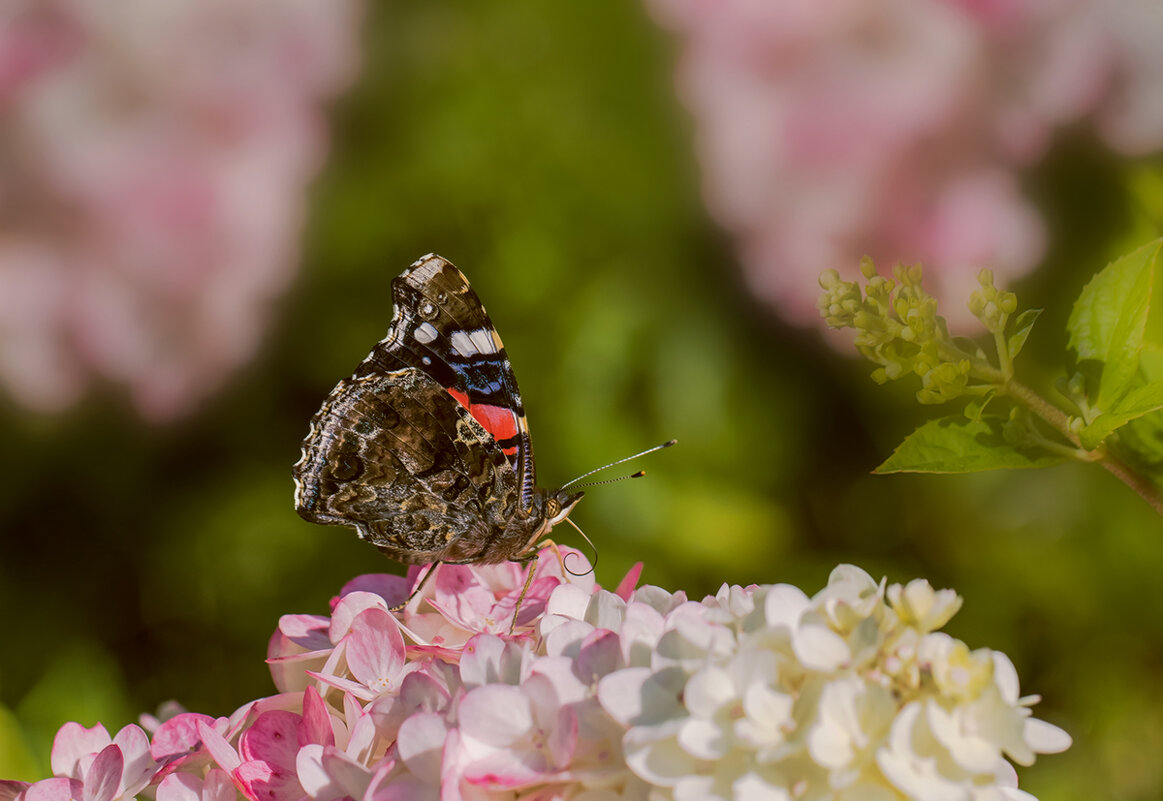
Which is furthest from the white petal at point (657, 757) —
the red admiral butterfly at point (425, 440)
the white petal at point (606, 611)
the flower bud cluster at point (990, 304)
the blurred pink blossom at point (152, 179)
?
the blurred pink blossom at point (152, 179)

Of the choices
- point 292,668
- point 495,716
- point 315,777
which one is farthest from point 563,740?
point 292,668

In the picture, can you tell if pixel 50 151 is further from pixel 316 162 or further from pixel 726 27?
pixel 726 27

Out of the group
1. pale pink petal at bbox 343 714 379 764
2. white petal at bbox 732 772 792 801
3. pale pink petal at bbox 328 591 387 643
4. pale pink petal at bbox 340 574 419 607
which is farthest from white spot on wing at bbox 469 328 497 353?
white petal at bbox 732 772 792 801

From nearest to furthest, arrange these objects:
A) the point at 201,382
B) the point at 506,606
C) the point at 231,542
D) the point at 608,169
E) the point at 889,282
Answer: the point at 889,282 → the point at 506,606 → the point at 201,382 → the point at 608,169 → the point at 231,542

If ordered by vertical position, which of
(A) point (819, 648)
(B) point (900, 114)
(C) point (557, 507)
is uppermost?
(B) point (900, 114)

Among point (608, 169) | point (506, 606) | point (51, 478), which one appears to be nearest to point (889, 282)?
point (506, 606)

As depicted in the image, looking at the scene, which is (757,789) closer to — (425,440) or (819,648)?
(819,648)
